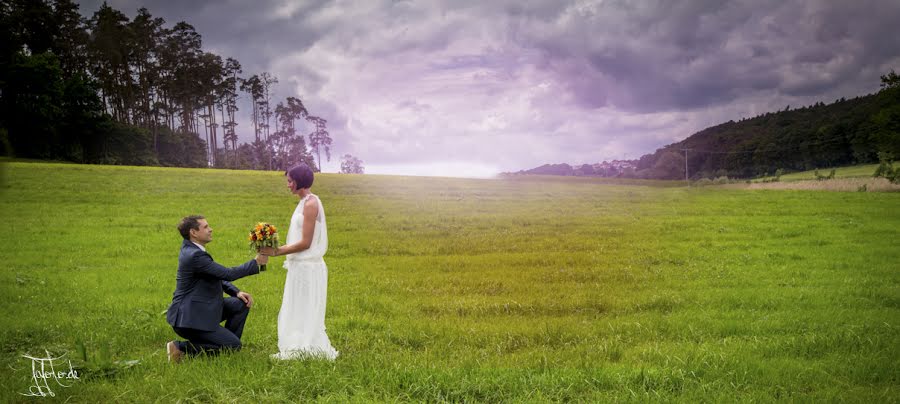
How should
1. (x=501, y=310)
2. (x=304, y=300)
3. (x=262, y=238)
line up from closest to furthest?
(x=262, y=238)
(x=304, y=300)
(x=501, y=310)

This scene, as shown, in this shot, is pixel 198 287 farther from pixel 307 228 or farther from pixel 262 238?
pixel 307 228

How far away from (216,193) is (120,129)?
146 feet

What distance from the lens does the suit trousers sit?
25.5 feet

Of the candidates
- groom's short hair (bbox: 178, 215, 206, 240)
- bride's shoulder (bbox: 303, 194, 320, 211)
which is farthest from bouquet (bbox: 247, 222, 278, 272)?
groom's short hair (bbox: 178, 215, 206, 240)

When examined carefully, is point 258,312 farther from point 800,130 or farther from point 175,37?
point 800,130

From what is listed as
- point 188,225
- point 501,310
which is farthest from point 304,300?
point 501,310

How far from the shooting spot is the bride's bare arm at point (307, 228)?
770cm

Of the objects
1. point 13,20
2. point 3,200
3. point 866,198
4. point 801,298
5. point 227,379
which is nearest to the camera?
point 227,379

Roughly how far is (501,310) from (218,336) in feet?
20.5

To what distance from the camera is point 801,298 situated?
1283 cm

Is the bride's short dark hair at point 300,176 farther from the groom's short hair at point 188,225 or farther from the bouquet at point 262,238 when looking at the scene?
→ the groom's short hair at point 188,225

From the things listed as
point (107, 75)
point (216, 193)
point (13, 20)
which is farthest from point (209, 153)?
point (216, 193)

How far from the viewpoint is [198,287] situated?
7621mm

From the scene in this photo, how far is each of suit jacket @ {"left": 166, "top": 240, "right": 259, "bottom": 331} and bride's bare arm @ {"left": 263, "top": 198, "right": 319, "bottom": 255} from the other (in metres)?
0.57
